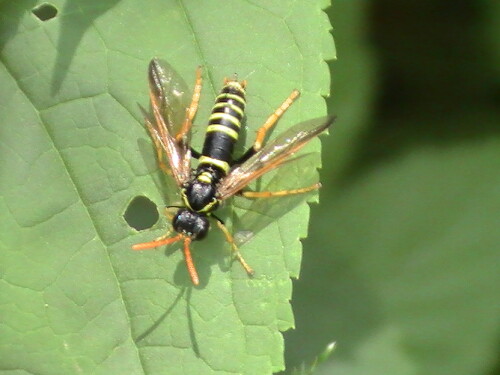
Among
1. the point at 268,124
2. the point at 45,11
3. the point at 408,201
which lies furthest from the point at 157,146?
the point at 408,201

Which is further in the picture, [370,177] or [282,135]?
[370,177]

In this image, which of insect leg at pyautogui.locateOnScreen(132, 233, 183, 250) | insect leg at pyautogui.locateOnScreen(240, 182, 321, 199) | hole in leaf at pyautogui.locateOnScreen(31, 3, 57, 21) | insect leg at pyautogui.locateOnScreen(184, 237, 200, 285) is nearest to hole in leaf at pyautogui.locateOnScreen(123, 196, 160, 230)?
insect leg at pyautogui.locateOnScreen(132, 233, 183, 250)

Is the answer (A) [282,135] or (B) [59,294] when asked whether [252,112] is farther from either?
(B) [59,294]

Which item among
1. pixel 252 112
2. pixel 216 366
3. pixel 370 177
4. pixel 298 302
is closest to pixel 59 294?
pixel 216 366

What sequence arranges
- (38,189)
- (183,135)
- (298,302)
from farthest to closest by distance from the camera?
(298,302) < (183,135) < (38,189)

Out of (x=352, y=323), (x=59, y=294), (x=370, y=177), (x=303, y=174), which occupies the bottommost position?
(x=352, y=323)

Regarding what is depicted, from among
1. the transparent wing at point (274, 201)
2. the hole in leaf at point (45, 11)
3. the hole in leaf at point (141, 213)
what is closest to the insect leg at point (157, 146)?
the hole in leaf at point (141, 213)

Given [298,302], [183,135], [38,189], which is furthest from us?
[298,302]
